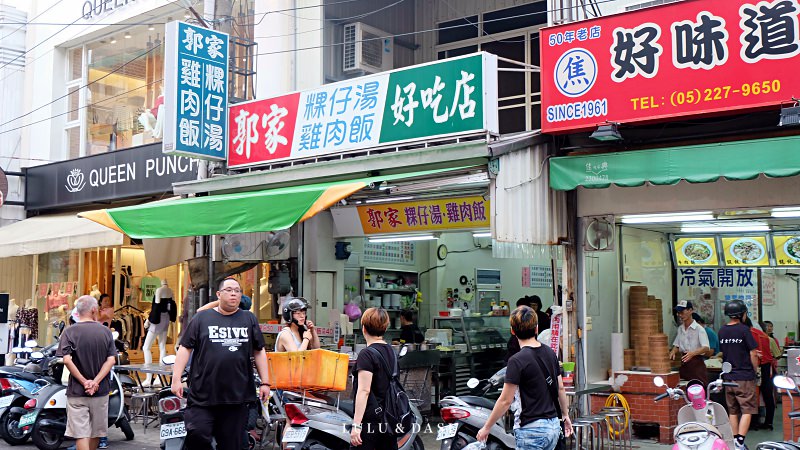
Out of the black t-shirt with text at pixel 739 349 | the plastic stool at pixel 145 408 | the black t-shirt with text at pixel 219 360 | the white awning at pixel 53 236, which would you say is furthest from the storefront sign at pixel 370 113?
the black t-shirt with text at pixel 219 360

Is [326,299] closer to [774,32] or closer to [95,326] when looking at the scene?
[95,326]

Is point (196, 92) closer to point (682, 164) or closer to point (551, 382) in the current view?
point (682, 164)

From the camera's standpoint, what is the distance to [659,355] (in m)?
12.0

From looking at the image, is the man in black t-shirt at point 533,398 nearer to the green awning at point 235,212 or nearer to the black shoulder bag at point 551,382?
the black shoulder bag at point 551,382

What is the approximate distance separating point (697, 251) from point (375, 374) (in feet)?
29.5

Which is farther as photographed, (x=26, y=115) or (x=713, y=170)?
(x=26, y=115)

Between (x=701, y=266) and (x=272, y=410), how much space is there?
25.5 ft

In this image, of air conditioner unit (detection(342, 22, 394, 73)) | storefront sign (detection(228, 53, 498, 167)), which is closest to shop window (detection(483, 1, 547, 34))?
air conditioner unit (detection(342, 22, 394, 73))

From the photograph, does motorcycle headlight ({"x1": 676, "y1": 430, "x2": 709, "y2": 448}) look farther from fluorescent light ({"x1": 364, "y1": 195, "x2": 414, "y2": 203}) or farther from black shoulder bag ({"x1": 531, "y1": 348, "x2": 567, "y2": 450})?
fluorescent light ({"x1": 364, "y1": 195, "x2": 414, "y2": 203})

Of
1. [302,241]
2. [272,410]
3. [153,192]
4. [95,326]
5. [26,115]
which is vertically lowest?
[272,410]

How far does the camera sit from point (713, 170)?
890 cm

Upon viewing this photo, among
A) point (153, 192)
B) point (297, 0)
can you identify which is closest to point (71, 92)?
point (153, 192)

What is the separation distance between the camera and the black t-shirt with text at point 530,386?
623 centimetres

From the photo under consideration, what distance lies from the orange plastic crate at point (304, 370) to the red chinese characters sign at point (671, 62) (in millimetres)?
3850
